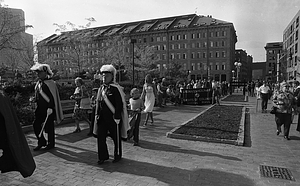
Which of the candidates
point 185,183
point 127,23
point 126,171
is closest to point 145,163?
point 126,171

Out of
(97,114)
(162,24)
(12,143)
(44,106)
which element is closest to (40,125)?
(44,106)

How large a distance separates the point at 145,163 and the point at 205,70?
7197 cm

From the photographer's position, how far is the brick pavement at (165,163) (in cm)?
394

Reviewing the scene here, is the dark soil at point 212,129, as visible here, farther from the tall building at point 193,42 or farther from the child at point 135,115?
the tall building at point 193,42

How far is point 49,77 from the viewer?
19.6 feet

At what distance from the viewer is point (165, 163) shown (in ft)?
15.6

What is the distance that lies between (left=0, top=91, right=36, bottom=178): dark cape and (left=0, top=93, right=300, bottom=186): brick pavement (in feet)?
4.77

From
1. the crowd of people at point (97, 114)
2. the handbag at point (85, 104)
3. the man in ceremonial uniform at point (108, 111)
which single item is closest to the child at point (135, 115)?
the crowd of people at point (97, 114)

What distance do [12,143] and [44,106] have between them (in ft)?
10.9

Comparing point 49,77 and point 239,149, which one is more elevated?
point 49,77

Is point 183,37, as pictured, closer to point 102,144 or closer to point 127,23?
point 127,23

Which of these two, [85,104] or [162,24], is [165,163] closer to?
[85,104]

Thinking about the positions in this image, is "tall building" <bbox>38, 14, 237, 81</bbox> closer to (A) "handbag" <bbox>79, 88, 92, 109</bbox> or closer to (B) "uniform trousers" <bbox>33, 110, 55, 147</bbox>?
(A) "handbag" <bbox>79, 88, 92, 109</bbox>

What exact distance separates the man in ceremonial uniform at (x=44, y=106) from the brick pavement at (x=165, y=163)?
394mm
